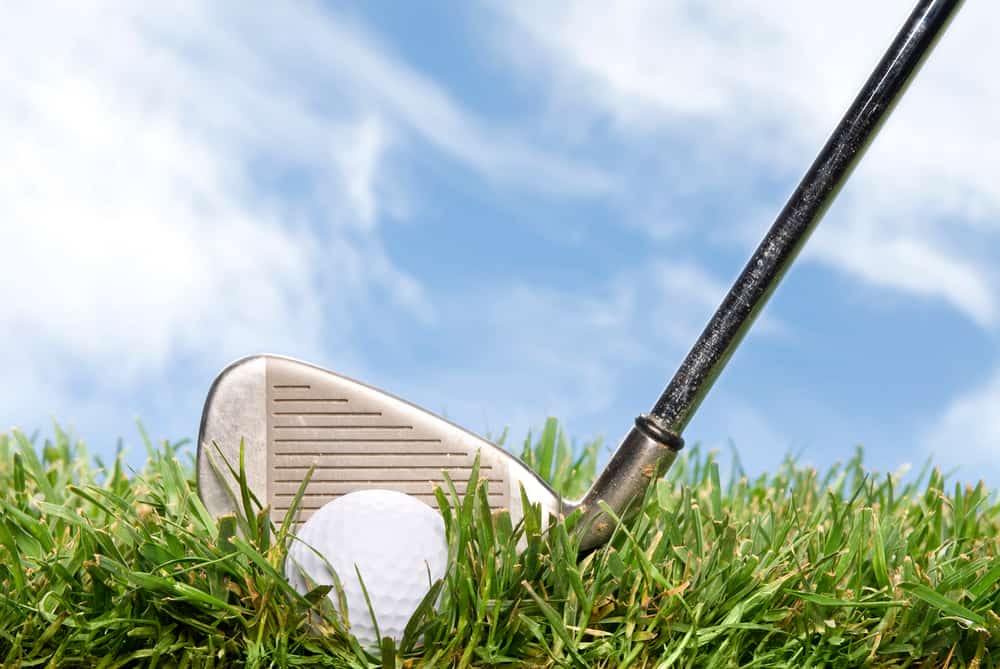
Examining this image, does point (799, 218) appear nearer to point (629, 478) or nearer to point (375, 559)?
point (629, 478)

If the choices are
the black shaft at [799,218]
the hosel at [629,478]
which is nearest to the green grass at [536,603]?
the hosel at [629,478]

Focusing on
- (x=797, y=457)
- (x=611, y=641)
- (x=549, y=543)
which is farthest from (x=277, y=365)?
(x=797, y=457)

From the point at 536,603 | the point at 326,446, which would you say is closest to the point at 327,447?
the point at 326,446

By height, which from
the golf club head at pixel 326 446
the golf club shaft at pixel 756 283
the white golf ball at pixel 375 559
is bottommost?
the white golf ball at pixel 375 559

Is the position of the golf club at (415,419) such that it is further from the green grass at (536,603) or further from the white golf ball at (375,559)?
the white golf ball at (375,559)

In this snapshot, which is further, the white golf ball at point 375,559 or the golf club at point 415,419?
the golf club at point 415,419

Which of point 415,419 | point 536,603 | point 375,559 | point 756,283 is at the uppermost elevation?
point 756,283

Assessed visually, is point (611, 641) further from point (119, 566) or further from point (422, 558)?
point (119, 566)

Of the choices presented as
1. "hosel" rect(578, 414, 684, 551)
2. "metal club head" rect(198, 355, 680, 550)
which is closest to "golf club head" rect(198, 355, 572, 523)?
"metal club head" rect(198, 355, 680, 550)
